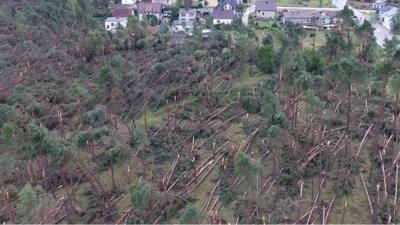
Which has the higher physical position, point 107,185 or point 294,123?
point 294,123

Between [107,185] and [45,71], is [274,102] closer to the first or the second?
[107,185]

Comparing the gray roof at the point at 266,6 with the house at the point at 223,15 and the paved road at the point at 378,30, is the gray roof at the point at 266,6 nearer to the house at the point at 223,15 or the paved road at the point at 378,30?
the house at the point at 223,15

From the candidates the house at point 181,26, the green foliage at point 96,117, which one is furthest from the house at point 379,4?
the green foliage at point 96,117

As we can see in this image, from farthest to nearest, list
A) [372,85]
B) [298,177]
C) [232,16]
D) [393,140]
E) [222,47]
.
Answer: [232,16]
[222,47]
[372,85]
[393,140]
[298,177]

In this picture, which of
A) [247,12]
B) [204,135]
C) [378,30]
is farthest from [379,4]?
[204,135]

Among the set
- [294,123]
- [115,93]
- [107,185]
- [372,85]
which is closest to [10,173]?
[107,185]

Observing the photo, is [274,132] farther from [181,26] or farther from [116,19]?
[116,19]

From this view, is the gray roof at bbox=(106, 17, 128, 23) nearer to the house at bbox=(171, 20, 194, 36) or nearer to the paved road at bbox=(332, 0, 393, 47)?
the house at bbox=(171, 20, 194, 36)
